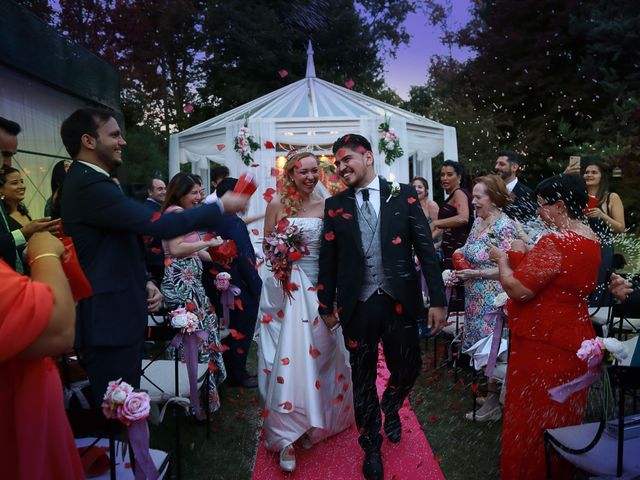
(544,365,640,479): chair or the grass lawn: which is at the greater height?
(544,365,640,479): chair

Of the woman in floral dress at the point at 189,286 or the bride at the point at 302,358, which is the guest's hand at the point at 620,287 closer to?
the bride at the point at 302,358

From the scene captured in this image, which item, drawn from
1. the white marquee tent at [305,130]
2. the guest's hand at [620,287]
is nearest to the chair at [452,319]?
the guest's hand at [620,287]

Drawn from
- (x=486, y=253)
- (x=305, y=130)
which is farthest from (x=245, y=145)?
(x=486, y=253)

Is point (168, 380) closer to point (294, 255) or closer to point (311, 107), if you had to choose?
point (294, 255)

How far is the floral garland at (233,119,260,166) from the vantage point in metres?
9.99

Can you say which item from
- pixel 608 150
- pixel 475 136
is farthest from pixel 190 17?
pixel 608 150

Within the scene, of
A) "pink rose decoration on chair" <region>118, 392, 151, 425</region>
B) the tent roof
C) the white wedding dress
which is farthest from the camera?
the tent roof

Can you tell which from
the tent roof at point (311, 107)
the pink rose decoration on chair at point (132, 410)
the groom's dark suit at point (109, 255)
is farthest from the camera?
the tent roof at point (311, 107)

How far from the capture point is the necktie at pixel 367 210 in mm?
3646

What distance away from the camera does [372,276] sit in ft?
11.7

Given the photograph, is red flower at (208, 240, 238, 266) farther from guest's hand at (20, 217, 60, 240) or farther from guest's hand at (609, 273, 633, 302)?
guest's hand at (609, 273, 633, 302)

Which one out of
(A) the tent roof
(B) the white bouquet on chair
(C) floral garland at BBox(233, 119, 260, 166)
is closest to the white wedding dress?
(B) the white bouquet on chair

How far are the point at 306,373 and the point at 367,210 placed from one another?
1.31 meters

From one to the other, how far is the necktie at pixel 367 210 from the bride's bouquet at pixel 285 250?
684mm
